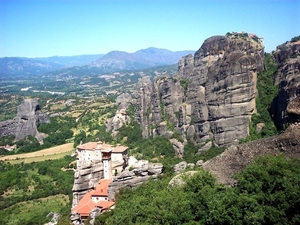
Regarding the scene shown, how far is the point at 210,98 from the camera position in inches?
1748

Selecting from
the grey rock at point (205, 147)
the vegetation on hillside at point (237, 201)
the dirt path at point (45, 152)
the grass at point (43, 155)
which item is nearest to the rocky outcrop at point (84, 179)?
the vegetation on hillside at point (237, 201)

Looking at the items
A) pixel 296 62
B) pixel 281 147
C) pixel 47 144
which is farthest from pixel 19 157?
pixel 281 147

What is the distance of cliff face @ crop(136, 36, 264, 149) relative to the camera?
4056 cm

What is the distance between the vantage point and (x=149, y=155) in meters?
47.2

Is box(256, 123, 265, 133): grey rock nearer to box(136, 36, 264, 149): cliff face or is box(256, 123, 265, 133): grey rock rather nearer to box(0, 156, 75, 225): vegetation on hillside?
box(136, 36, 264, 149): cliff face

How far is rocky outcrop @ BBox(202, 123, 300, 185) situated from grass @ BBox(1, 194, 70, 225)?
74.9 feet

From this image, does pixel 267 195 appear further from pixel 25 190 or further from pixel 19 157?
pixel 19 157

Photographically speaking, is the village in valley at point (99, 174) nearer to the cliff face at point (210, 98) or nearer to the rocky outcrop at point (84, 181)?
the rocky outcrop at point (84, 181)

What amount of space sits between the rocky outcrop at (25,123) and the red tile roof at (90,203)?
50.3 metres

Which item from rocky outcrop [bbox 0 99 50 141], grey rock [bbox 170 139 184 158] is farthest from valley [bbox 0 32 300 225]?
rocky outcrop [bbox 0 99 50 141]

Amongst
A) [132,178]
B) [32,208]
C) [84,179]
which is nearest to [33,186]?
[32,208]

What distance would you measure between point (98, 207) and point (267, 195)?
13863 millimetres

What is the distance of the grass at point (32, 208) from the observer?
3644 centimetres

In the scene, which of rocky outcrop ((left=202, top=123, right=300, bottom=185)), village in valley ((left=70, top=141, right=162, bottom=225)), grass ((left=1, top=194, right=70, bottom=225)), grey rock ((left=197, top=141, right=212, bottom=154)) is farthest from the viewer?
grey rock ((left=197, top=141, right=212, bottom=154))
